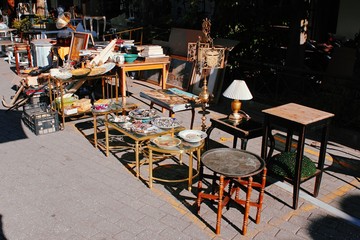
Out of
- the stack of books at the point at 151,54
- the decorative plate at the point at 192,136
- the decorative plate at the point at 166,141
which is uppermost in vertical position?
the stack of books at the point at 151,54

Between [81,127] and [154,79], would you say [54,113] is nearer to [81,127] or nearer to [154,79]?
[81,127]

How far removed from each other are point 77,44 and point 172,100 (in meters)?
4.85

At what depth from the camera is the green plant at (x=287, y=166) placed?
4.22 metres

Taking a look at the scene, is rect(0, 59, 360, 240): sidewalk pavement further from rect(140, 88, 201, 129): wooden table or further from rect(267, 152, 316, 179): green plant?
rect(140, 88, 201, 129): wooden table

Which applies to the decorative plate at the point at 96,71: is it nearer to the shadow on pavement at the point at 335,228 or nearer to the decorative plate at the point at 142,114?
the decorative plate at the point at 142,114

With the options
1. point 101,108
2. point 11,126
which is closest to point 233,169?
point 101,108

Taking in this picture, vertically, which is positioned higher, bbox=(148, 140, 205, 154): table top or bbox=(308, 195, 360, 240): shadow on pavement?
bbox=(148, 140, 205, 154): table top

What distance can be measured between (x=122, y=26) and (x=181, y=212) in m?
11.3

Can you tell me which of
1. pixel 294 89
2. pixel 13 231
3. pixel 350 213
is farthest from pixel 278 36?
pixel 13 231

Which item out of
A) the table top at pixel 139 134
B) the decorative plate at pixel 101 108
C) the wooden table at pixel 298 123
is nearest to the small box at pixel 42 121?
the decorative plate at pixel 101 108

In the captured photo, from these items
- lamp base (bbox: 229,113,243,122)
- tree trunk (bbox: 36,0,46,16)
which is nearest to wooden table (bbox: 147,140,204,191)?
lamp base (bbox: 229,113,243,122)

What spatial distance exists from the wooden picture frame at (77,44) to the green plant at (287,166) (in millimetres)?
6673

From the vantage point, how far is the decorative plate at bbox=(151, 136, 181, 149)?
4.57 m

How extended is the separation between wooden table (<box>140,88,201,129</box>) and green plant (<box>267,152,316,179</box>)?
1.99 m
